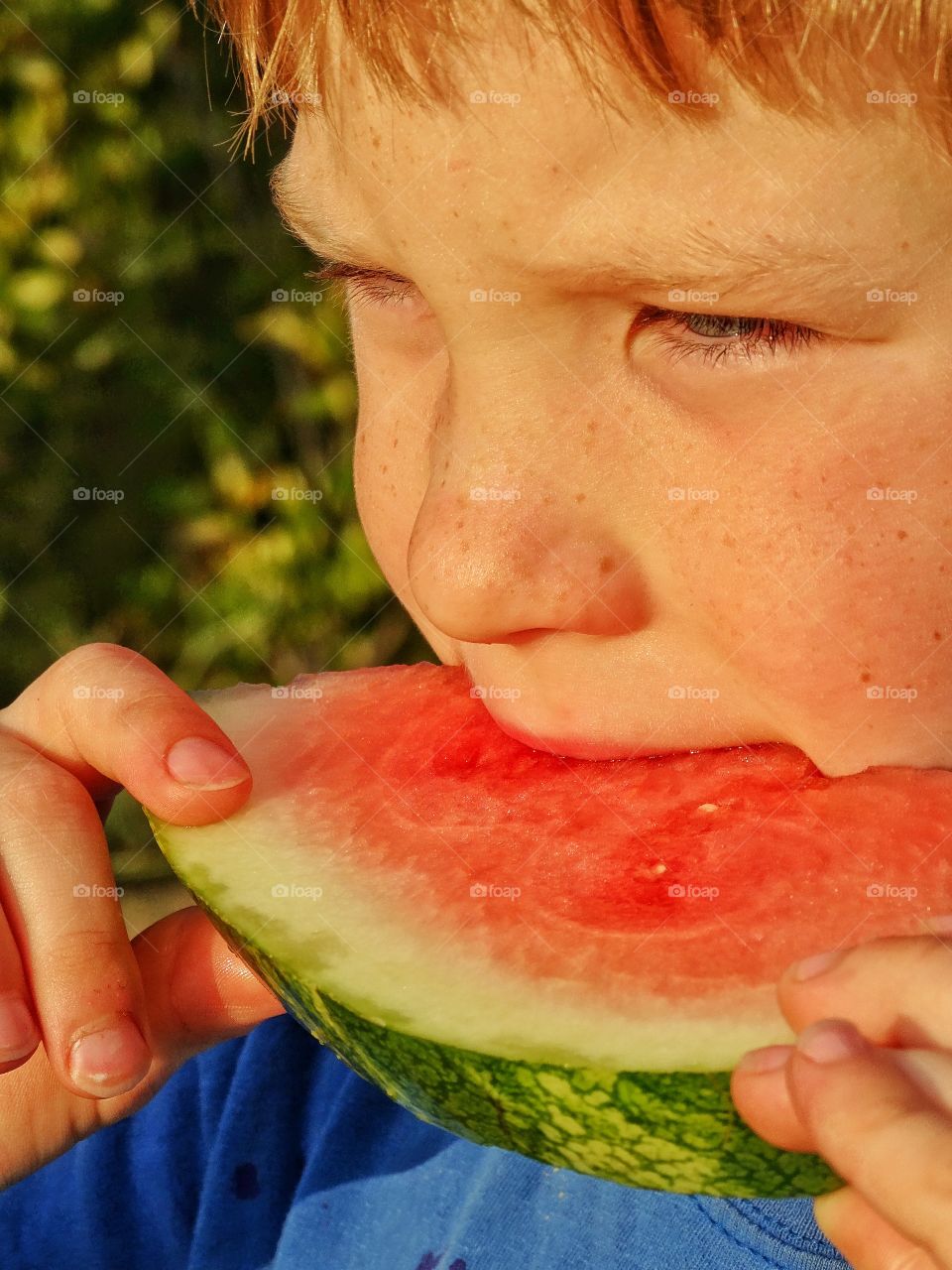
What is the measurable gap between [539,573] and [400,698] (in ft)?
1.28

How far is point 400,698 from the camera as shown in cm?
143

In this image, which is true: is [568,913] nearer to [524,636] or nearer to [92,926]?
[524,636]

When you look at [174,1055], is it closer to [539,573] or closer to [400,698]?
[400,698]

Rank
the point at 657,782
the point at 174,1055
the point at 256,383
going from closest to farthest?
1. the point at 657,782
2. the point at 174,1055
3. the point at 256,383

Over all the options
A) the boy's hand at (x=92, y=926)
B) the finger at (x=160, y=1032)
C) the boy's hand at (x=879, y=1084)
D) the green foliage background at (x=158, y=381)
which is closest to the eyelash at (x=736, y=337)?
the boy's hand at (x=879, y=1084)

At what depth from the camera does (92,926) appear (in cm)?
124

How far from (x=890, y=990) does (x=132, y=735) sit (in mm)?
723

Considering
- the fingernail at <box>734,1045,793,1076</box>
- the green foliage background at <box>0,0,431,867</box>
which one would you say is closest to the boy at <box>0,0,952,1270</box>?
the fingernail at <box>734,1045,793,1076</box>

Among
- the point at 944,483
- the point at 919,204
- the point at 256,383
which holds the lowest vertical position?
the point at 256,383

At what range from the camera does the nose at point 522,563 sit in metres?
1.07

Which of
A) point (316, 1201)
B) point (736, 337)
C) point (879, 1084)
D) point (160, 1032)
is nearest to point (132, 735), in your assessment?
point (160, 1032)

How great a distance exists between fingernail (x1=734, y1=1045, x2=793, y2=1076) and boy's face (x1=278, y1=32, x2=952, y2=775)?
303mm

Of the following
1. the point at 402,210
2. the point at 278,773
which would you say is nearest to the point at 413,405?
the point at 402,210

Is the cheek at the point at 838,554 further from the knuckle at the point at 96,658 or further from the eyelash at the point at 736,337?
the knuckle at the point at 96,658
